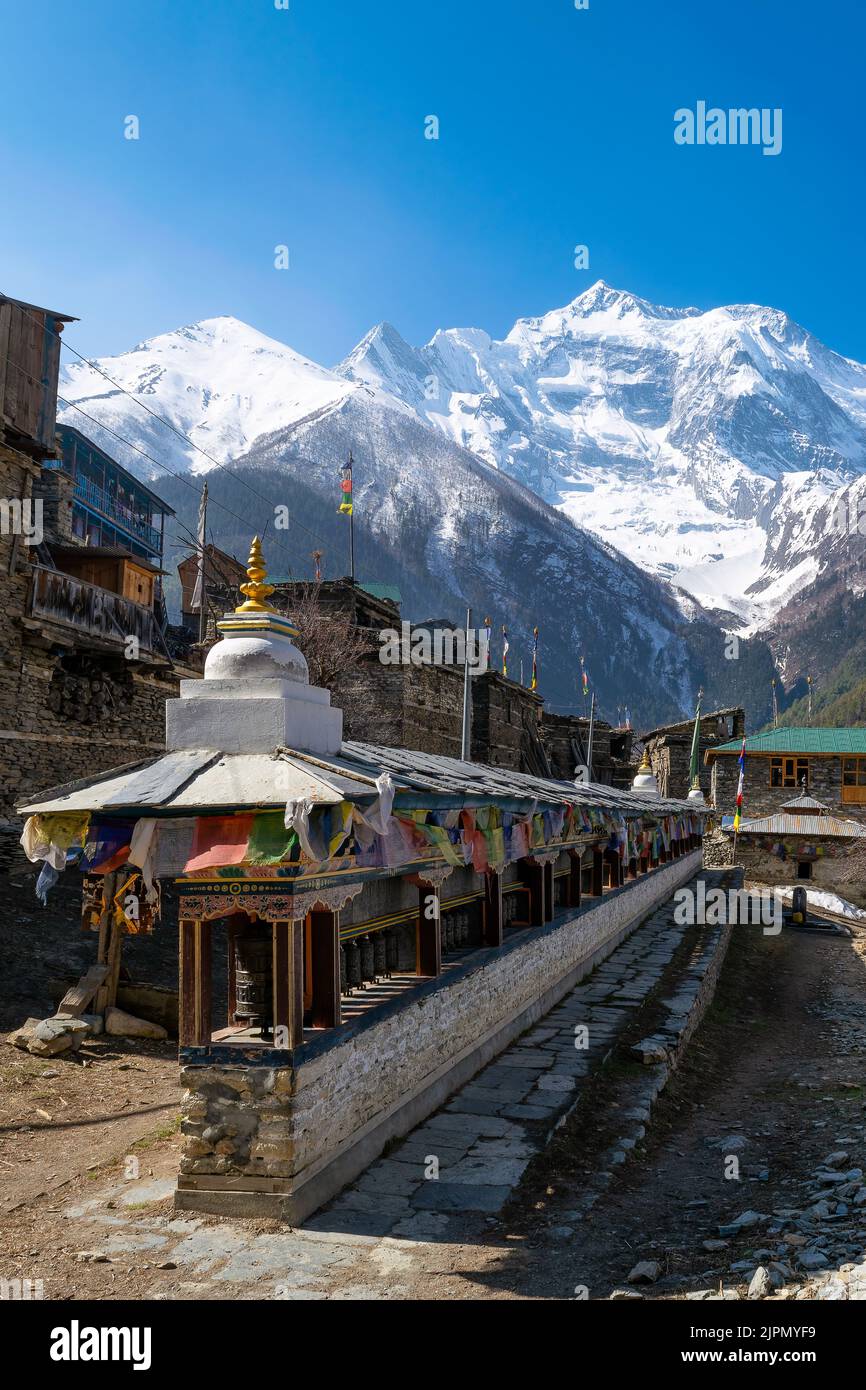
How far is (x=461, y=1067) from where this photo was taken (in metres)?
9.18

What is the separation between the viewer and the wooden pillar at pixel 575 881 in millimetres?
15086

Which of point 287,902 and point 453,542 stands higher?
point 453,542

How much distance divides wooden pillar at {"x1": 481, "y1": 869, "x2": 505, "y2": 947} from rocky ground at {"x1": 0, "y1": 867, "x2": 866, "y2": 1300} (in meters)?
1.29

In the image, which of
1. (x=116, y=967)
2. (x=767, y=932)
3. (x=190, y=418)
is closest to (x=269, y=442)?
(x=190, y=418)

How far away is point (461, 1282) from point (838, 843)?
36163mm

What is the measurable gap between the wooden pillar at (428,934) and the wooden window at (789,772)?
38.2 metres

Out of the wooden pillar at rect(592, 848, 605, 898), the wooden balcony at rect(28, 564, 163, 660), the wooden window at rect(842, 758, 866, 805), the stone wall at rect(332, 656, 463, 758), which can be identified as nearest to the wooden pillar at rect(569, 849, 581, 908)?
the wooden pillar at rect(592, 848, 605, 898)

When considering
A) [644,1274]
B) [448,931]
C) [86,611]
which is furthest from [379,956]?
[86,611]

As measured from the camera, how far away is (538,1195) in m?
6.97

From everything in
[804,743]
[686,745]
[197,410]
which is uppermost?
[197,410]

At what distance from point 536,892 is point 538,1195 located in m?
5.93

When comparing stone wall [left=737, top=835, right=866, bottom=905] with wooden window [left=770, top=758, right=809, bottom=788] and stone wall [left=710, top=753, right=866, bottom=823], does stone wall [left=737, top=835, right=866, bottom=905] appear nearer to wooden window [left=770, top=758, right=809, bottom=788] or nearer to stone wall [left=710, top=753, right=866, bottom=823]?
stone wall [left=710, top=753, right=866, bottom=823]

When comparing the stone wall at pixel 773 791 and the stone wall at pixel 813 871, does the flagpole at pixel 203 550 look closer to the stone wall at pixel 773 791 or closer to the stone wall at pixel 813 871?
the stone wall at pixel 813 871

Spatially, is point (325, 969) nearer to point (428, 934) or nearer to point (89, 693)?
point (428, 934)
